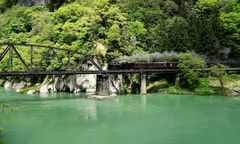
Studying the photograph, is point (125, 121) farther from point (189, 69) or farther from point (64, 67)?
point (64, 67)

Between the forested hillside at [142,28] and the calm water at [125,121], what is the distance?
13.2 m

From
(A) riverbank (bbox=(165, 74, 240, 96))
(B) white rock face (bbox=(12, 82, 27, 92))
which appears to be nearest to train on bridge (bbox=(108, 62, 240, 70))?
(A) riverbank (bbox=(165, 74, 240, 96))

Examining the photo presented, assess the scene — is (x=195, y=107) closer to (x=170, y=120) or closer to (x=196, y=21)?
(x=170, y=120)

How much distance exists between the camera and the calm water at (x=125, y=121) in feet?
90.4

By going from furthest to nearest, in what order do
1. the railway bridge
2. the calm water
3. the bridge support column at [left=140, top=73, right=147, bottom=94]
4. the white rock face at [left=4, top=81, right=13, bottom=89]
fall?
Answer: the white rock face at [left=4, top=81, right=13, bottom=89], the bridge support column at [left=140, top=73, right=147, bottom=94], the railway bridge, the calm water

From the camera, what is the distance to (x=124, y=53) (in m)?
61.7

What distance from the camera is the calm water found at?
90.4 feet

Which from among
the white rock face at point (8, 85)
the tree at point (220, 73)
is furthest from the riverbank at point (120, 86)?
the white rock face at point (8, 85)

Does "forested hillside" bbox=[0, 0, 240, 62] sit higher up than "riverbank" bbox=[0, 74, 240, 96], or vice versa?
"forested hillside" bbox=[0, 0, 240, 62]

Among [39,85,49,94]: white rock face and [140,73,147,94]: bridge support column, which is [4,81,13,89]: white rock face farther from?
[140,73,147,94]: bridge support column

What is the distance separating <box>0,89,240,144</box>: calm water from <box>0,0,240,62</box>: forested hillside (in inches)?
519

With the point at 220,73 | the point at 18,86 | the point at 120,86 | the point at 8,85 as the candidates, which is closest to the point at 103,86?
the point at 120,86

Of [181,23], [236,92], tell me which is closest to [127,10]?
[181,23]

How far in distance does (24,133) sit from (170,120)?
13.2 m
